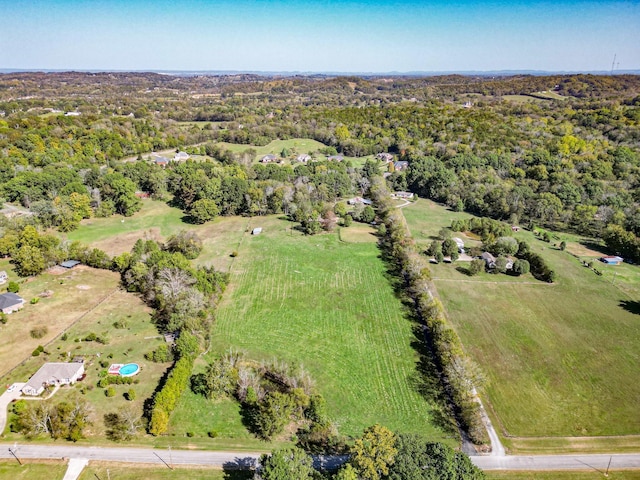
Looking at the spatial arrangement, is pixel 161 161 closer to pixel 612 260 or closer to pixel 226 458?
pixel 226 458

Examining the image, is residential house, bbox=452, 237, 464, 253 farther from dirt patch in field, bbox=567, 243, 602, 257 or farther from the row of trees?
the row of trees

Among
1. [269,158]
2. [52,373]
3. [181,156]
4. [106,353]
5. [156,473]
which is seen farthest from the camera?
[269,158]

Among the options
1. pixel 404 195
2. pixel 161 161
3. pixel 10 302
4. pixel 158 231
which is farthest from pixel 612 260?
pixel 161 161

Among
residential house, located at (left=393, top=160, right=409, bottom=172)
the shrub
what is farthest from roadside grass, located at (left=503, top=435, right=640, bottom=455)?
residential house, located at (left=393, top=160, right=409, bottom=172)

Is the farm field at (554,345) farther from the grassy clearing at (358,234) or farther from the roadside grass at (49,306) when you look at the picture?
the roadside grass at (49,306)

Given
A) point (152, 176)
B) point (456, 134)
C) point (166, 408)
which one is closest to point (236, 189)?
point (152, 176)

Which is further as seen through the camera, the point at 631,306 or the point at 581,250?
the point at 581,250

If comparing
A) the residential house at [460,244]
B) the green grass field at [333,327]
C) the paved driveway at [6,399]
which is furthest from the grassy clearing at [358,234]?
the paved driveway at [6,399]

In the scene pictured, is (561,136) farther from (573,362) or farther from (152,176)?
(152,176)
